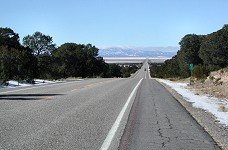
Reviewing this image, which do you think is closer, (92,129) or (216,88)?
(92,129)

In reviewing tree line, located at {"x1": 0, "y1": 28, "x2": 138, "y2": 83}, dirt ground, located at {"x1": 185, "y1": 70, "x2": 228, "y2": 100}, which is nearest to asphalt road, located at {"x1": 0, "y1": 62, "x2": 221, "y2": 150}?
dirt ground, located at {"x1": 185, "y1": 70, "x2": 228, "y2": 100}

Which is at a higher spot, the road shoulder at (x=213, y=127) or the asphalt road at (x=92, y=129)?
the asphalt road at (x=92, y=129)

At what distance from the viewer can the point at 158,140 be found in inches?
337

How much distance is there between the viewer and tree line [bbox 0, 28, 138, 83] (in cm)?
4906

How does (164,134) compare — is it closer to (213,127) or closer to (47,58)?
(213,127)

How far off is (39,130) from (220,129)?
192 inches

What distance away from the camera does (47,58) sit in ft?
305

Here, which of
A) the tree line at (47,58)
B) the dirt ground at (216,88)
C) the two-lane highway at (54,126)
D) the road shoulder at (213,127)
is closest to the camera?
the two-lane highway at (54,126)

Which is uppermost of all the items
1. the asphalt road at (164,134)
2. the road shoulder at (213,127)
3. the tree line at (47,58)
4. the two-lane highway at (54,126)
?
the tree line at (47,58)

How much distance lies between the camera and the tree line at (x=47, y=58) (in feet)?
161

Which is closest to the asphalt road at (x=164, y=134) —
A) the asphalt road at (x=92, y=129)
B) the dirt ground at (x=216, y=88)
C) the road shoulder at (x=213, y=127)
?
the asphalt road at (x=92, y=129)

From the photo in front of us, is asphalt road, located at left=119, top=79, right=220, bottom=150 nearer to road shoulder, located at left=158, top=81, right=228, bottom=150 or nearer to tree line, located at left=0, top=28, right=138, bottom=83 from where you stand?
road shoulder, located at left=158, top=81, right=228, bottom=150

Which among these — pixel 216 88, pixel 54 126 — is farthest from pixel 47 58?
pixel 54 126

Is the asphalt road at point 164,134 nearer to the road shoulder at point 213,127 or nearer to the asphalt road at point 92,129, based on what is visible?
the asphalt road at point 92,129
